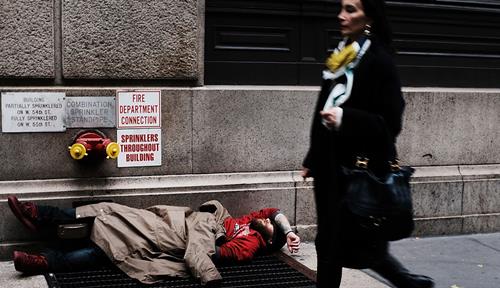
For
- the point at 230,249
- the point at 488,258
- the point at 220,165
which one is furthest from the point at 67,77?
the point at 488,258

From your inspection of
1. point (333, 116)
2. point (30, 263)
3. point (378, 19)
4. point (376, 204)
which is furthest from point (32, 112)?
point (376, 204)

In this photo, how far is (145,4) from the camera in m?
6.03

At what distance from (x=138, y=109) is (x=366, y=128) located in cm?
264

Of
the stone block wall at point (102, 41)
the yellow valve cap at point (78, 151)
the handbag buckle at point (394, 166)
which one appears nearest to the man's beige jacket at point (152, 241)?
the yellow valve cap at point (78, 151)

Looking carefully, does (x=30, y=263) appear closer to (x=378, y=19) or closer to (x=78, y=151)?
(x=78, y=151)

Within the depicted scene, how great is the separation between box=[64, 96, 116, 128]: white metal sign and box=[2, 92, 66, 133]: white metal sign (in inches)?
2.6

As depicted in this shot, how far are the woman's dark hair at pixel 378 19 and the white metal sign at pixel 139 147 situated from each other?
2554 mm

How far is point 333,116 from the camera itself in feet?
12.6

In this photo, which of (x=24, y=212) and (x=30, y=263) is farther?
(x=24, y=212)

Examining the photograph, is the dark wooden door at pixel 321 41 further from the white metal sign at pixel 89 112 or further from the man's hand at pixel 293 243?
the man's hand at pixel 293 243

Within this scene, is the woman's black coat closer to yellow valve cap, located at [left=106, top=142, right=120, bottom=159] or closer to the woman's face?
the woman's face

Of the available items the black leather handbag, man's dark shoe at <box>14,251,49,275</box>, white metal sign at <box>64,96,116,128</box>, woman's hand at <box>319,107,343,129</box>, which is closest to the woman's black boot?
the black leather handbag

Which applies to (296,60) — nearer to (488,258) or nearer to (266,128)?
(266,128)

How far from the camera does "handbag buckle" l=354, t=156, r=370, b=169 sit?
3.95 meters
